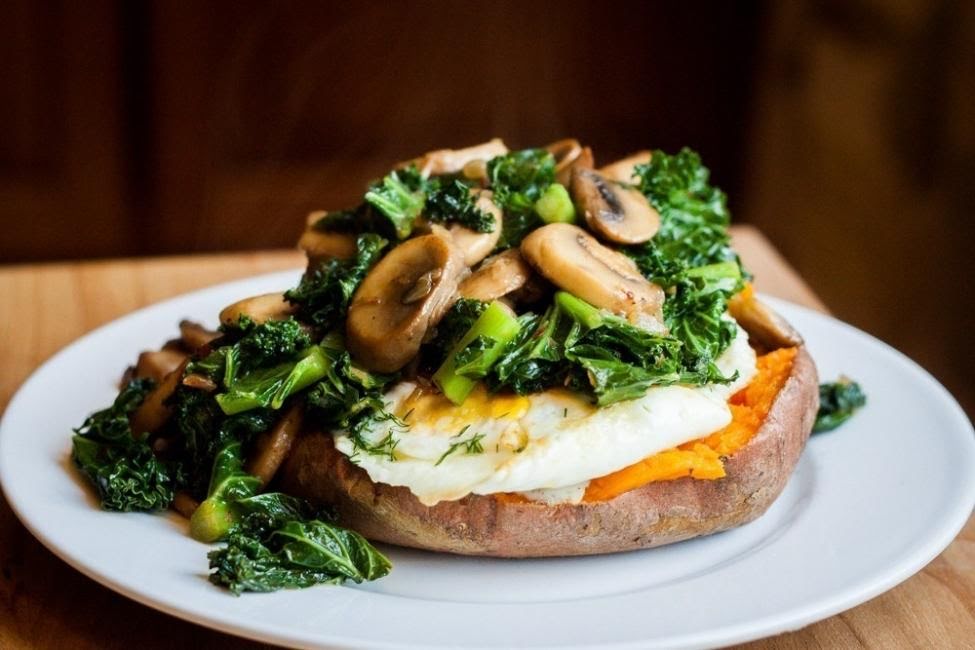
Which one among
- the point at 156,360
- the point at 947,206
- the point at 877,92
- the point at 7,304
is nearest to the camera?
the point at 156,360

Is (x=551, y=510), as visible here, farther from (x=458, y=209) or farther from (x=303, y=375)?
(x=458, y=209)

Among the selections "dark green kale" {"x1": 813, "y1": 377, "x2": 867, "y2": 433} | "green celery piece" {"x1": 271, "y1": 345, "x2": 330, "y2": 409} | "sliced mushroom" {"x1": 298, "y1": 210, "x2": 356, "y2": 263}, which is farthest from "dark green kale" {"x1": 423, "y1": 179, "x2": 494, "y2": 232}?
"dark green kale" {"x1": 813, "y1": 377, "x2": 867, "y2": 433}

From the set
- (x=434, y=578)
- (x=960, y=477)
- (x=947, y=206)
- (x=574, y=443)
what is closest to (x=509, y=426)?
(x=574, y=443)

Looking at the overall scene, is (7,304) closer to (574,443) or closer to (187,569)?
(187,569)

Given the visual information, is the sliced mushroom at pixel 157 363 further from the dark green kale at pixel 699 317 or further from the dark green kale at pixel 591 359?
the dark green kale at pixel 699 317

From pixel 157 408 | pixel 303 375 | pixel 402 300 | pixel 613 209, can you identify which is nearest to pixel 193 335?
pixel 157 408

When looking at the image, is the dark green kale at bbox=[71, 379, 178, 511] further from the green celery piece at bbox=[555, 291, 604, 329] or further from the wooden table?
the green celery piece at bbox=[555, 291, 604, 329]
